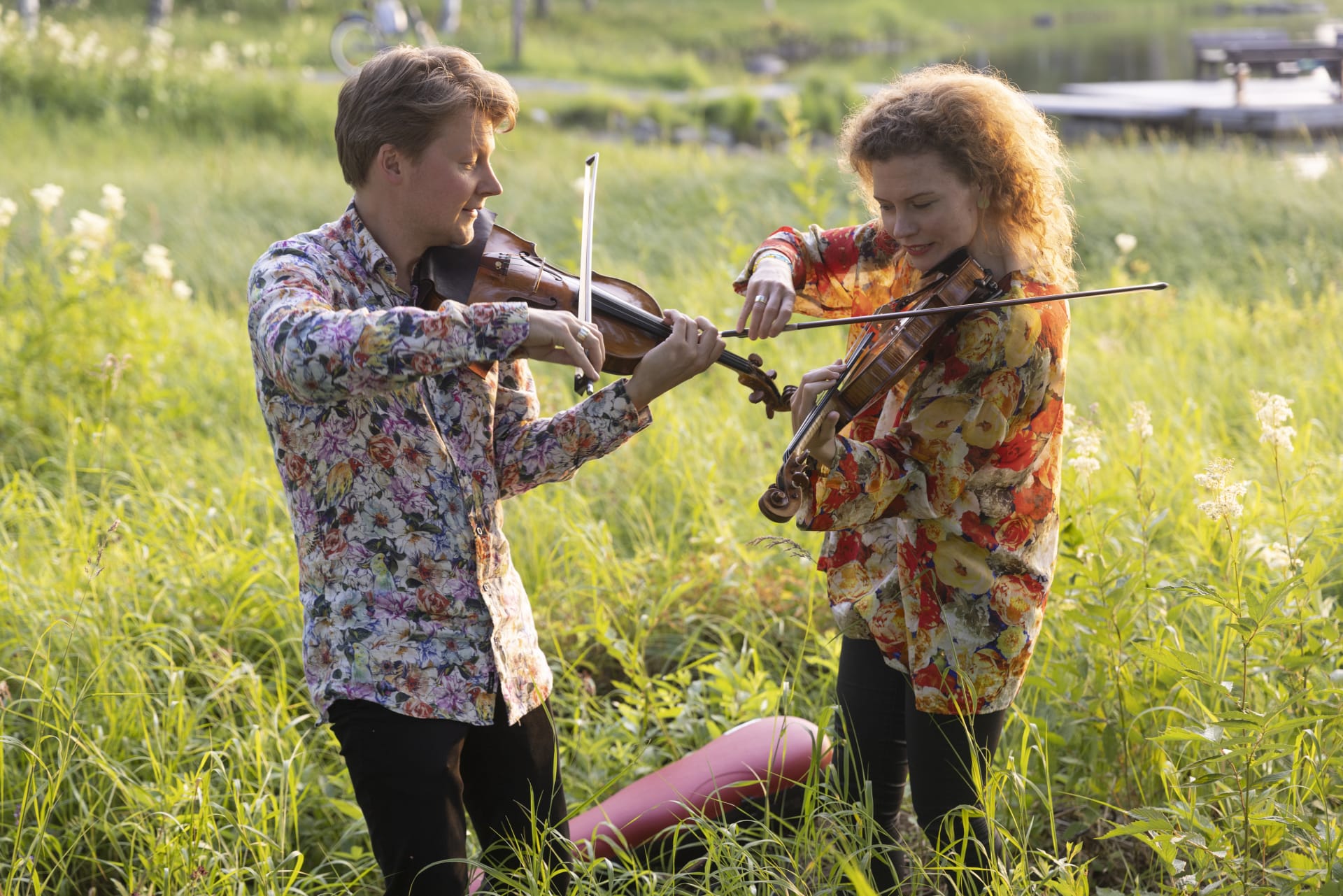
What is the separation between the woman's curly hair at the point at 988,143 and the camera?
6.23 feet

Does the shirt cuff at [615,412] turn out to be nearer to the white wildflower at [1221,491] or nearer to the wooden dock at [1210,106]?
the white wildflower at [1221,491]

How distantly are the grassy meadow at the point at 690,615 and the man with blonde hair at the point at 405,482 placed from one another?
35 centimetres

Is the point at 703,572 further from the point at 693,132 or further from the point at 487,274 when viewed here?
the point at 693,132

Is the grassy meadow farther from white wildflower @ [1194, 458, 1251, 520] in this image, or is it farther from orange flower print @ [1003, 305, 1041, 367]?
orange flower print @ [1003, 305, 1041, 367]

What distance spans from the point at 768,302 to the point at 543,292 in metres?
0.43

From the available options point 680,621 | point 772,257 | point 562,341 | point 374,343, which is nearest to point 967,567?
point 772,257

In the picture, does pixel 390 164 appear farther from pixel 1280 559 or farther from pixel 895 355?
pixel 1280 559

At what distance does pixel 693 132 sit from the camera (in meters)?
14.8

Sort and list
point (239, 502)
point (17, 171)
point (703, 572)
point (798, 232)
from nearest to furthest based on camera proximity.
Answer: point (798, 232) → point (703, 572) → point (239, 502) → point (17, 171)

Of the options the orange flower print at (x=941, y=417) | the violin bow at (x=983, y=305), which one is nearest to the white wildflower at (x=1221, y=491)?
the violin bow at (x=983, y=305)

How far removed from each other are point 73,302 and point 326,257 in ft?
9.83

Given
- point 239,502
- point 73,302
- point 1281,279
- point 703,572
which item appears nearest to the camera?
point 703,572

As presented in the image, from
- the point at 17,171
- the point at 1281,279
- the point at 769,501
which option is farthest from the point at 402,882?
the point at 17,171

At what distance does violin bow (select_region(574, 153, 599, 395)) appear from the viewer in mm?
1888
